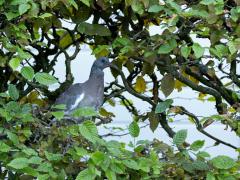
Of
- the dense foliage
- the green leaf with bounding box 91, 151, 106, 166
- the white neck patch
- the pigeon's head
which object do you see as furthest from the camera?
the white neck patch

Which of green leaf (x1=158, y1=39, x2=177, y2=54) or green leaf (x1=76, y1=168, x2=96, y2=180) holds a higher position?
green leaf (x1=158, y1=39, x2=177, y2=54)

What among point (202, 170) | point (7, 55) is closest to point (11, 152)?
point (7, 55)

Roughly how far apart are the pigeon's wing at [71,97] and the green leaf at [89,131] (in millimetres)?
798

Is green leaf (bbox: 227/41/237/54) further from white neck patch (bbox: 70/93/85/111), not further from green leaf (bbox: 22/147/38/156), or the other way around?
white neck patch (bbox: 70/93/85/111)

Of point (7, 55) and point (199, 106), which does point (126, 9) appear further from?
point (199, 106)

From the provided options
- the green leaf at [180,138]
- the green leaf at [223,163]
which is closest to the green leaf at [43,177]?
the green leaf at [180,138]

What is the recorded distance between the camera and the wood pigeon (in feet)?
10.7

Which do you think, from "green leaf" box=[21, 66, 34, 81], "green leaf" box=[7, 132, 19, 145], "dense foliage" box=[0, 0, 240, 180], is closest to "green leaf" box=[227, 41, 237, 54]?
"dense foliage" box=[0, 0, 240, 180]

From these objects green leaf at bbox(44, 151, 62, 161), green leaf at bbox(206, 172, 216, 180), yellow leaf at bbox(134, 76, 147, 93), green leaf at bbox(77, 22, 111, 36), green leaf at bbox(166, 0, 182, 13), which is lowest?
green leaf at bbox(44, 151, 62, 161)

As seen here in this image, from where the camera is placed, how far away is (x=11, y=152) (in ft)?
8.14

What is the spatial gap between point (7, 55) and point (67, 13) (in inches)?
11.8

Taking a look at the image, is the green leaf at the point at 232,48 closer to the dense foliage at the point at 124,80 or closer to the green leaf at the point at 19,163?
the dense foliage at the point at 124,80

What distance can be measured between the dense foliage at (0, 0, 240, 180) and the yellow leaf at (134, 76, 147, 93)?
12cm

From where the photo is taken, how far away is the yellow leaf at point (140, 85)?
10.7 feet
